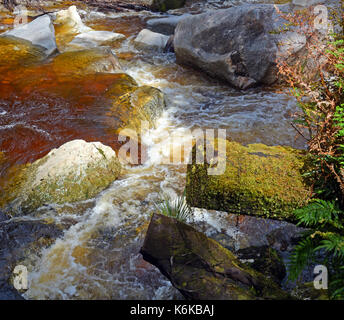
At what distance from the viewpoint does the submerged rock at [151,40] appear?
983 cm

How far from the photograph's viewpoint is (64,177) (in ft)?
14.0

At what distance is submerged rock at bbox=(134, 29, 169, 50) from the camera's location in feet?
32.2

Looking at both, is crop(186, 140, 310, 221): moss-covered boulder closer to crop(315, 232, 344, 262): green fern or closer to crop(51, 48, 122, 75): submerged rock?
crop(315, 232, 344, 262): green fern

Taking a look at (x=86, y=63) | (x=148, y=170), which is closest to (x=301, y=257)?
(x=148, y=170)

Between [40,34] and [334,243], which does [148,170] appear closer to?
[334,243]

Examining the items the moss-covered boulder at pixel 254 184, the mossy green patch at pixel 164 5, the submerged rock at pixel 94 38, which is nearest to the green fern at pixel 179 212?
the moss-covered boulder at pixel 254 184

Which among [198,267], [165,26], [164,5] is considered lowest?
[198,267]

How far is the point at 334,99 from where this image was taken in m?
2.87

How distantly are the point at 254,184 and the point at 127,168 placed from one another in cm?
263

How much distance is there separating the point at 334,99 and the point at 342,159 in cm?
66

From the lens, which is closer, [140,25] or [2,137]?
[2,137]

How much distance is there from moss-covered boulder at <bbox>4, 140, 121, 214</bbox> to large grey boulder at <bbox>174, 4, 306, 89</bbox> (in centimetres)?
411
